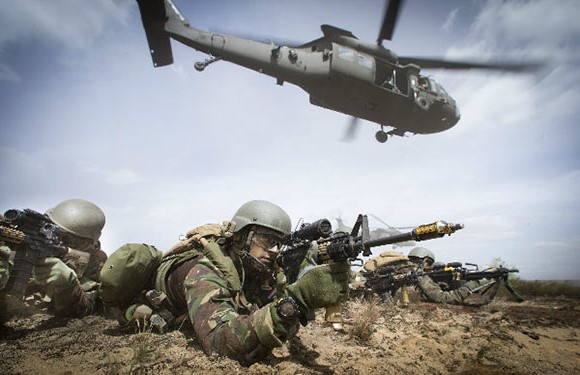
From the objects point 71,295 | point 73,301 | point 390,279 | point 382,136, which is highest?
point 382,136

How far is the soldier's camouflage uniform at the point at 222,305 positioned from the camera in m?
2.29

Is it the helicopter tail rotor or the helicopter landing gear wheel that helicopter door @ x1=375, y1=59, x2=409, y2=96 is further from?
the helicopter tail rotor

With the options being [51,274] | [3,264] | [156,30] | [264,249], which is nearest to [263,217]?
[264,249]

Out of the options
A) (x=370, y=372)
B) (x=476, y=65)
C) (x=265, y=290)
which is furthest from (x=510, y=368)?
(x=476, y=65)

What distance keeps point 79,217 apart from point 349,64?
31.6ft

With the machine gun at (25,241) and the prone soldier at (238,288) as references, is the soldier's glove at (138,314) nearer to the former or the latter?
the prone soldier at (238,288)

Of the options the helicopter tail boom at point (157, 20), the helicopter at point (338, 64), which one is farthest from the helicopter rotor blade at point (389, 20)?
the helicopter tail boom at point (157, 20)

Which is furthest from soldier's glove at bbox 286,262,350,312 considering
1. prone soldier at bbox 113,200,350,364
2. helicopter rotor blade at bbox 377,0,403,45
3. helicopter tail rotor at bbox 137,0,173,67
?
helicopter tail rotor at bbox 137,0,173,67

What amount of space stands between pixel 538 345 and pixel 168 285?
203 inches

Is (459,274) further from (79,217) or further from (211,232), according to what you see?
(79,217)

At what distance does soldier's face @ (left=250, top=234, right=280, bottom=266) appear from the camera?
3.72m

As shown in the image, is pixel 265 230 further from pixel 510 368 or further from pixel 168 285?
pixel 510 368

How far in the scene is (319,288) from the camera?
2.40m

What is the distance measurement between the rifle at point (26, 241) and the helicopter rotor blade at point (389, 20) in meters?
10.7
